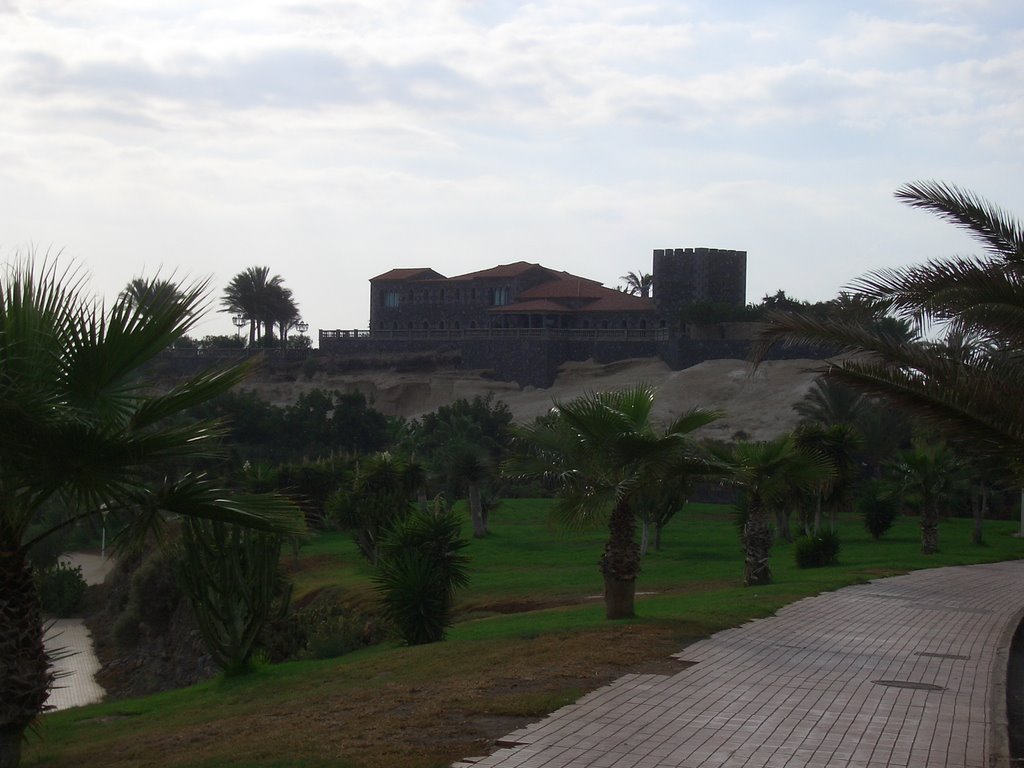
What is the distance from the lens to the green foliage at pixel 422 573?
18062 millimetres

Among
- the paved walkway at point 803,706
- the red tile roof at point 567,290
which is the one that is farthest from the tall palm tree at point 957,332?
the red tile roof at point 567,290

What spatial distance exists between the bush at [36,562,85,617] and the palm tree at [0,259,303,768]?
3124 cm

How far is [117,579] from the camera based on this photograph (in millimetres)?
40219

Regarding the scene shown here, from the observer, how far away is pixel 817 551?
90.3 feet

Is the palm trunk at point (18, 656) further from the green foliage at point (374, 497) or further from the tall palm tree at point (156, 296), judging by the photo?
the green foliage at point (374, 497)

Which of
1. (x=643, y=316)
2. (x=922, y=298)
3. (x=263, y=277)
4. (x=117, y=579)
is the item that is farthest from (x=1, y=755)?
(x=263, y=277)

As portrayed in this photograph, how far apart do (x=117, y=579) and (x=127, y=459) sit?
3355cm

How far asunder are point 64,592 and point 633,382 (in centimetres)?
2748

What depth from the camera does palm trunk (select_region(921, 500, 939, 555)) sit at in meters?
30.0

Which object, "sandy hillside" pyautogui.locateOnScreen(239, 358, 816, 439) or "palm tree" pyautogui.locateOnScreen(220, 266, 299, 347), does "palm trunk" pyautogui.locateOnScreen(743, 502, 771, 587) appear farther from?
"palm tree" pyautogui.locateOnScreen(220, 266, 299, 347)

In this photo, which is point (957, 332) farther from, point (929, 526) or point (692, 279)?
point (692, 279)

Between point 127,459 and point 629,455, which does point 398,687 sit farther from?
point 629,455

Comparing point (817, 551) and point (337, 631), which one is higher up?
point (817, 551)

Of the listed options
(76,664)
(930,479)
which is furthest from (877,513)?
(76,664)
